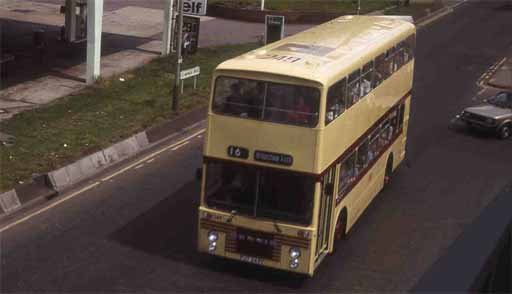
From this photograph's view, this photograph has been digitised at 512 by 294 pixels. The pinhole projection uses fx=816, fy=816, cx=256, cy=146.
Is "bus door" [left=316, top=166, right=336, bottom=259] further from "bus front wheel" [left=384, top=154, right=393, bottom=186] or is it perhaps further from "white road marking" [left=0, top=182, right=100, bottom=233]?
"white road marking" [left=0, top=182, right=100, bottom=233]

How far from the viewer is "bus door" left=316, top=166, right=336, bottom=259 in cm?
1333

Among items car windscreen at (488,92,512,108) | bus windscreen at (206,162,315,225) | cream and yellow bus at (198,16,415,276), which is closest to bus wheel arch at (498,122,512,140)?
car windscreen at (488,92,512,108)

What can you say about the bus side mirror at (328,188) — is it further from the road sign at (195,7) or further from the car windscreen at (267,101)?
the road sign at (195,7)

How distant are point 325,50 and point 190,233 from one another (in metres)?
4.38

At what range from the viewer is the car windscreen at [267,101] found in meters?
13.0

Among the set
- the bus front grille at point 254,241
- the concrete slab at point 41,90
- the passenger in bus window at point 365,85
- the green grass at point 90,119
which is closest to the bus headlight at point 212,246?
the bus front grille at point 254,241

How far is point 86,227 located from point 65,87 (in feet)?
37.6

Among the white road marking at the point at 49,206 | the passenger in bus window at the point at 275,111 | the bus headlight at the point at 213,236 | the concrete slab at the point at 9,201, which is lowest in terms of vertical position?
the white road marking at the point at 49,206

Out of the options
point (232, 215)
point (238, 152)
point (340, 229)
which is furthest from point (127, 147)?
point (238, 152)

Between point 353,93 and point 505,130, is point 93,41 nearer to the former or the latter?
point 505,130

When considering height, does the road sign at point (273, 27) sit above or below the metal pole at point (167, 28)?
above

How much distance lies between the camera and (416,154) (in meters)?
22.6

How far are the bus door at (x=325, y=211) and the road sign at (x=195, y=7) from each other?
1251 centimetres

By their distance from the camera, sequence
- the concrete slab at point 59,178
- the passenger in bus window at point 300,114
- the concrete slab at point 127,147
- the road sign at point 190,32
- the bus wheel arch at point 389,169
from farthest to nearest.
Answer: the road sign at point 190,32, the concrete slab at point 127,147, the bus wheel arch at point 389,169, the concrete slab at point 59,178, the passenger in bus window at point 300,114
